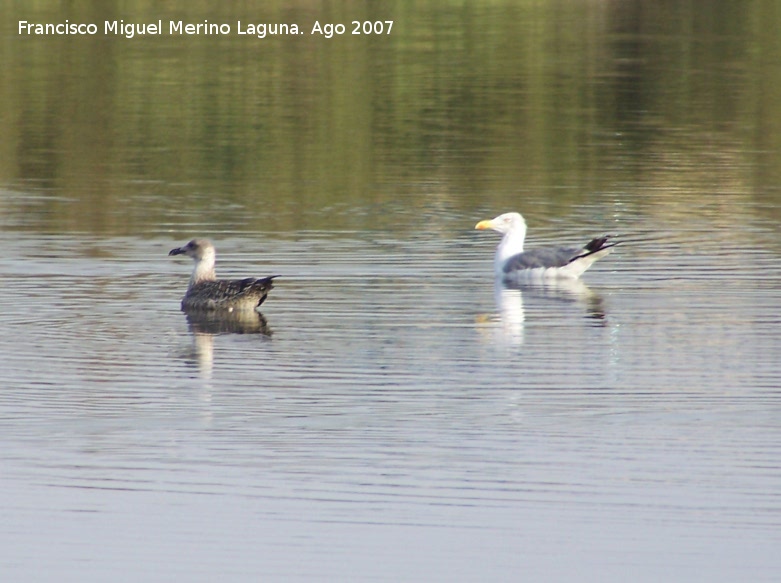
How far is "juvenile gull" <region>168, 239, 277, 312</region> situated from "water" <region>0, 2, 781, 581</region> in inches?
13.0

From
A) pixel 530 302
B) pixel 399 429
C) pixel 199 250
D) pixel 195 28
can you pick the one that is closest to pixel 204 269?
pixel 199 250

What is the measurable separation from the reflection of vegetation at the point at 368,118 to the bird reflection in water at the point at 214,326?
6.13m

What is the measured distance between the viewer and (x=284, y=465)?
10961 millimetres

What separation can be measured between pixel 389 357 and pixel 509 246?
19.8ft

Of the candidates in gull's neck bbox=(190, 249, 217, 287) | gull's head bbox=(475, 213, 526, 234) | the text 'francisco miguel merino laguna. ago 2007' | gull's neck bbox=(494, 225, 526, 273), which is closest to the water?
gull's neck bbox=(494, 225, 526, 273)

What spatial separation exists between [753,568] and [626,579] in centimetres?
67

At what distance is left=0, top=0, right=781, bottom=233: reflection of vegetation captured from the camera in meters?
27.1

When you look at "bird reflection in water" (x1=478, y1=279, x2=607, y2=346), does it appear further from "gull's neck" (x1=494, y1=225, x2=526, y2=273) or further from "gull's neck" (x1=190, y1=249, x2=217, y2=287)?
"gull's neck" (x1=190, y1=249, x2=217, y2=287)

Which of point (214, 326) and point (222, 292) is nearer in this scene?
point (214, 326)

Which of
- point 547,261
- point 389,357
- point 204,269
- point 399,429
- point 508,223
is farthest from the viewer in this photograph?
point 508,223

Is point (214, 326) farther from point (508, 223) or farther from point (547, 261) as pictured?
point (508, 223)

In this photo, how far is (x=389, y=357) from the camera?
1460 cm

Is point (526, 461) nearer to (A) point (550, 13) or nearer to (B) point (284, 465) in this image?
(B) point (284, 465)

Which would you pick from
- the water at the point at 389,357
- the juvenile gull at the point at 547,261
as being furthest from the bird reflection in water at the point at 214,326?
the juvenile gull at the point at 547,261
